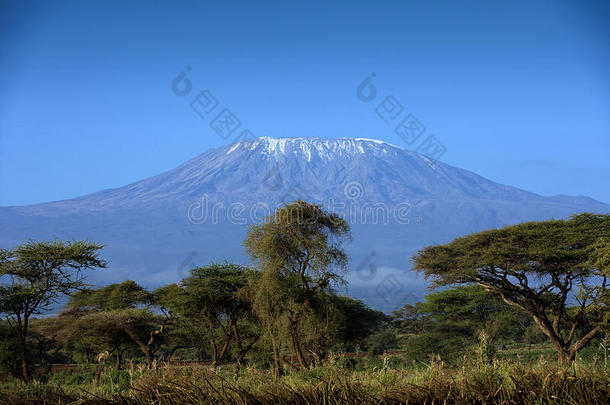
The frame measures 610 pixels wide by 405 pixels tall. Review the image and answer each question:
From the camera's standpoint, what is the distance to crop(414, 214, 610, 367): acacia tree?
22094mm

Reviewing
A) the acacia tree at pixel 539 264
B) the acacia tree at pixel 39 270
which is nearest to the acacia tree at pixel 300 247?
the acacia tree at pixel 39 270

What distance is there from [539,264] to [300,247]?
37.1 ft

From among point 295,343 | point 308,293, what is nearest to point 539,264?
point 308,293

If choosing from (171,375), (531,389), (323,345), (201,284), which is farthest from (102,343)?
(531,389)

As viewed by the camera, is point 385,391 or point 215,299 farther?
point 215,299

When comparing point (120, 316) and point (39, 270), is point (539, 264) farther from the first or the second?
point (39, 270)

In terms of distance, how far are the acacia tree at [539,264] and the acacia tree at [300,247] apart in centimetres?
736

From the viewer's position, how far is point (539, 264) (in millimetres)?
23219

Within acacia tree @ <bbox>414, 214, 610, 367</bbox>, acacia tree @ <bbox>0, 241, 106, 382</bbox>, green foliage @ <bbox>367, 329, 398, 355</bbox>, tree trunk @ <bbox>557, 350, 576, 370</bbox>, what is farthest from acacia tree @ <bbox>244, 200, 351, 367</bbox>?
green foliage @ <bbox>367, 329, 398, 355</bbox>

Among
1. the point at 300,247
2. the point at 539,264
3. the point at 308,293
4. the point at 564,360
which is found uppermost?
the point at 300,247

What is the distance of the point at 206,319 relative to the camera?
28.3m

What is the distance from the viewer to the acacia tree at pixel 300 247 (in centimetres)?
1925

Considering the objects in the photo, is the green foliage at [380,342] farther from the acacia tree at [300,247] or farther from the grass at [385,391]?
the grass at [385,391]

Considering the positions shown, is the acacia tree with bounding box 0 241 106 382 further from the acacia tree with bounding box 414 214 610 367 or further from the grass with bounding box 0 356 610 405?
the grass with bounding box 0 356 610 405
